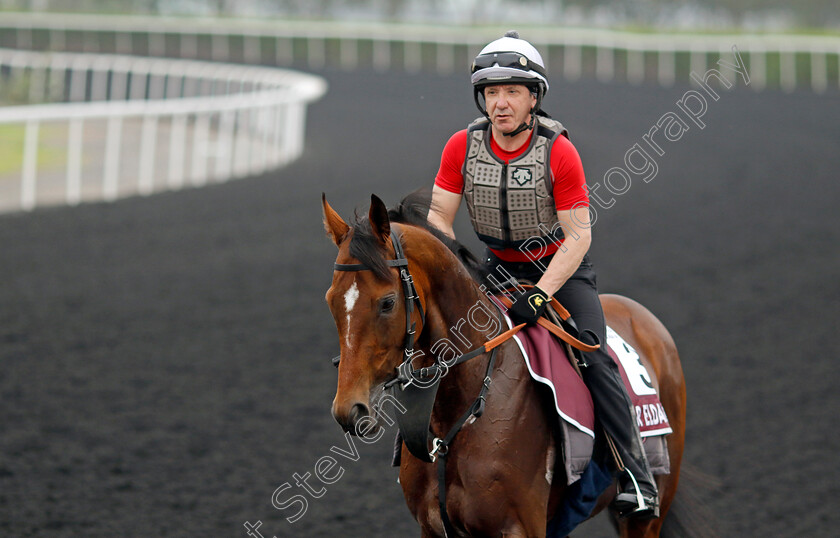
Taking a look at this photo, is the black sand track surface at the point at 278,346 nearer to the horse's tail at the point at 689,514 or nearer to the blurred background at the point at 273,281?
the blurred background at the point at 273,281

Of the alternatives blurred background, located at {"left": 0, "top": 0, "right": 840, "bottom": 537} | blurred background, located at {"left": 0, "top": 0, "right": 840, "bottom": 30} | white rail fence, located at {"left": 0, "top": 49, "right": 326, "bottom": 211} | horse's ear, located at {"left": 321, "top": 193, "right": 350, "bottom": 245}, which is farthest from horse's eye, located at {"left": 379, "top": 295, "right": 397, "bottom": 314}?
blurred background, located at {"left": 0, "top": 0, "right": 840, "bottom": 30}

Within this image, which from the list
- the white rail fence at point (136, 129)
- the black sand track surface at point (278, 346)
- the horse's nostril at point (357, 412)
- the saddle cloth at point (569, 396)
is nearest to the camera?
the horse's nostril at point (357, 412)

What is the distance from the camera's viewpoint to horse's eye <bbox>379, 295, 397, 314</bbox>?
2895mm

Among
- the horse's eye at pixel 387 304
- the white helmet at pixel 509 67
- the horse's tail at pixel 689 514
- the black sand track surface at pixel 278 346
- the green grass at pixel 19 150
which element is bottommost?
the black sand track surface at pixel 278 346

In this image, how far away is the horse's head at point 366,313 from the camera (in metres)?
2.83

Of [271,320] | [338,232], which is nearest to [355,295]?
[338,232]

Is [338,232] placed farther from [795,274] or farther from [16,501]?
[795,274]

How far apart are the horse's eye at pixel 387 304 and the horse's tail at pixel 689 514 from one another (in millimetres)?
2128

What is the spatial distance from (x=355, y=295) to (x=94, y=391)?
15.5ft

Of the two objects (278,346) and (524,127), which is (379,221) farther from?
(278,346)

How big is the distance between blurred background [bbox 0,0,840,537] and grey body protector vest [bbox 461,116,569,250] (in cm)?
32

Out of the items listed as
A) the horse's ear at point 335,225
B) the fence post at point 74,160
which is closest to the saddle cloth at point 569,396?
the horse's ear at point 335,225

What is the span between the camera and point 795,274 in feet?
33.8

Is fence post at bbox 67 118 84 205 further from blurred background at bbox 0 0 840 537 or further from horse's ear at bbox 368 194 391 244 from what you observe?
horse's ear at bbox 368 194 391 244
